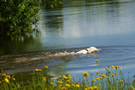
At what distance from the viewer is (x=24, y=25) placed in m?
20.9

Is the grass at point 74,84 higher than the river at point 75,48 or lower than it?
higher

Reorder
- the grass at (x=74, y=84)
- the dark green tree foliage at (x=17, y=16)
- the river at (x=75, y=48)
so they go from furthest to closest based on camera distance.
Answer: the dark green tree foliage at (x=17, y=16), the river at (x=75, y=48), the grass at (x=74, y=84)

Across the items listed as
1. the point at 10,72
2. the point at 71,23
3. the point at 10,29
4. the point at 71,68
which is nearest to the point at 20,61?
the point at 10,72

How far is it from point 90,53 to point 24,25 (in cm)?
814

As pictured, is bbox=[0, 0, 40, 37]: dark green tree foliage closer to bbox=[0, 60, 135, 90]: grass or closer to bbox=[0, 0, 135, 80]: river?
bbox=[0, 0, 135, 80]: river

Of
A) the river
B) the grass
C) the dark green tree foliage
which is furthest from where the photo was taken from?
the dark green tree foliage

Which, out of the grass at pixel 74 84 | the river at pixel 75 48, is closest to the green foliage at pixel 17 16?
the river at pixel 75 48

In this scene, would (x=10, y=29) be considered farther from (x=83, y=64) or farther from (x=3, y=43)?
(x=83, y=64)

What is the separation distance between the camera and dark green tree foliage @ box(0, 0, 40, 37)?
65.3ft

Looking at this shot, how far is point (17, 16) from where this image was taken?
20109 millimetres

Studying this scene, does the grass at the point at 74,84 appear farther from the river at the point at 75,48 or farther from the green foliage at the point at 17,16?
the green foliage at the point at 17,16

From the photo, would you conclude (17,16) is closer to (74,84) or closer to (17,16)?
(17,16)

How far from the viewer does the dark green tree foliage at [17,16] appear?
784 inches

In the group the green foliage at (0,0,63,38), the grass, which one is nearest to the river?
the grass
